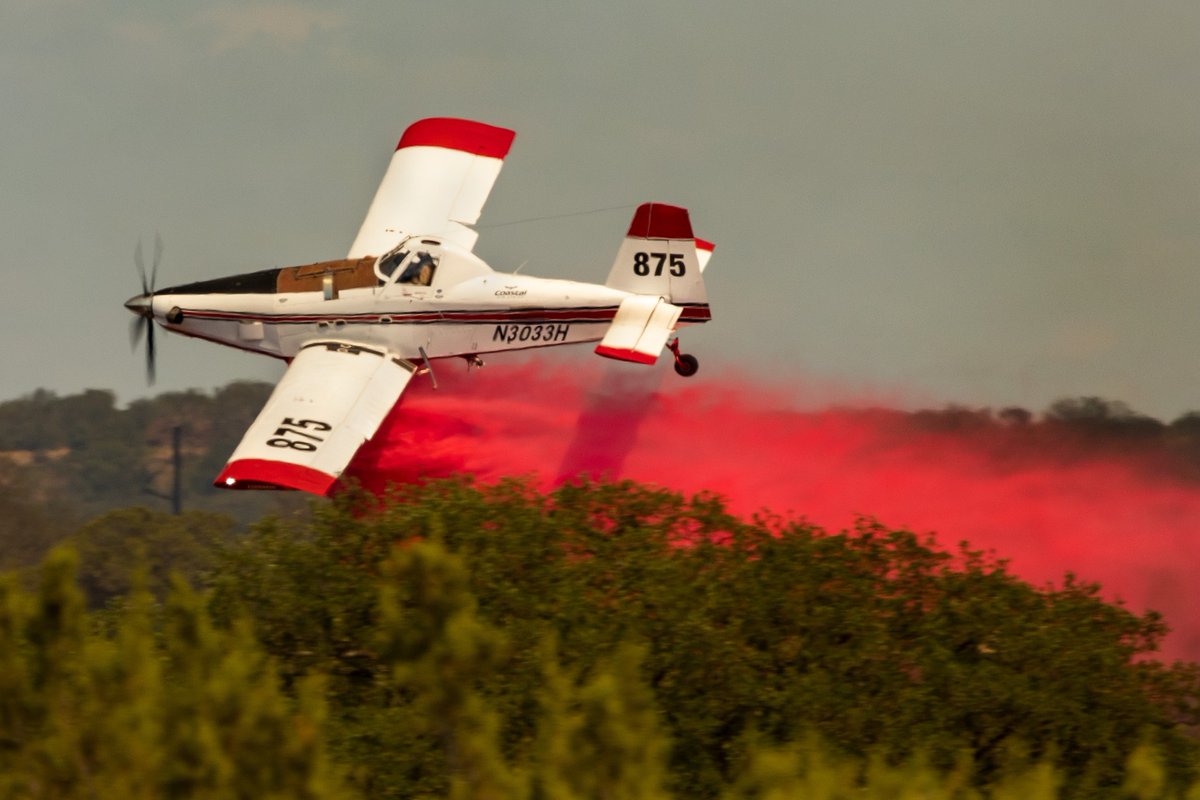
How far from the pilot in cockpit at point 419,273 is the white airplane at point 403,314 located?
0.8 inches

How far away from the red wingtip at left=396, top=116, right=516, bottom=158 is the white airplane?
379 cm

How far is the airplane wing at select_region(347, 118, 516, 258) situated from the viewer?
4466cm

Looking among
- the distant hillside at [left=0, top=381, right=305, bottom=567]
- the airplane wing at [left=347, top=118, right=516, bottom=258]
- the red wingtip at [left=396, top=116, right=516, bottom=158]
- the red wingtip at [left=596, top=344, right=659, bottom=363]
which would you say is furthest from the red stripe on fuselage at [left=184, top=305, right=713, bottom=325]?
the distant hillside at [left=0, top=381, right=305, bottom=567]

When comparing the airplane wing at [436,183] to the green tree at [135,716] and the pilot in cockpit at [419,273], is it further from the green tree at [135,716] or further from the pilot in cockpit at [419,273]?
the green tree at [135,716]

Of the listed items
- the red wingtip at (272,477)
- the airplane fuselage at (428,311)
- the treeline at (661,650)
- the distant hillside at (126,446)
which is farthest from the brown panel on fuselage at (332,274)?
the distant hillside at (126,446)

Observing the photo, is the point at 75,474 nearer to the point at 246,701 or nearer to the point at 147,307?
the point at 147,307

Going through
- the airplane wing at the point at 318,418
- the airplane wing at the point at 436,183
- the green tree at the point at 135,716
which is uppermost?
the airplane wing at the point at 436,183

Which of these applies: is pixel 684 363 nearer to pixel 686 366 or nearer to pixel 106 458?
pixel 686 366

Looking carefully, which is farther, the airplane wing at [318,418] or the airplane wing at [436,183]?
the airplane wing at [436,183]

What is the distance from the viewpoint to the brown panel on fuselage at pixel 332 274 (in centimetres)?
4141

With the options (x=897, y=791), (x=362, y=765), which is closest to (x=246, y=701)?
(x=897, y=791)

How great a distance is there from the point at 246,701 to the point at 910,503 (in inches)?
883

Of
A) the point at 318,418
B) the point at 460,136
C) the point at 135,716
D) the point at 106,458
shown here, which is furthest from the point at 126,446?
the point at 135,716

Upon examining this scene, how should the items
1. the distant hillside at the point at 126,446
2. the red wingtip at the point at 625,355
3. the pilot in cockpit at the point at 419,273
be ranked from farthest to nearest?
the distant hillside at the point at 126,446 → the pilot in cockpit at the point at 419,273 → the red wingtip at the point at 625,355
